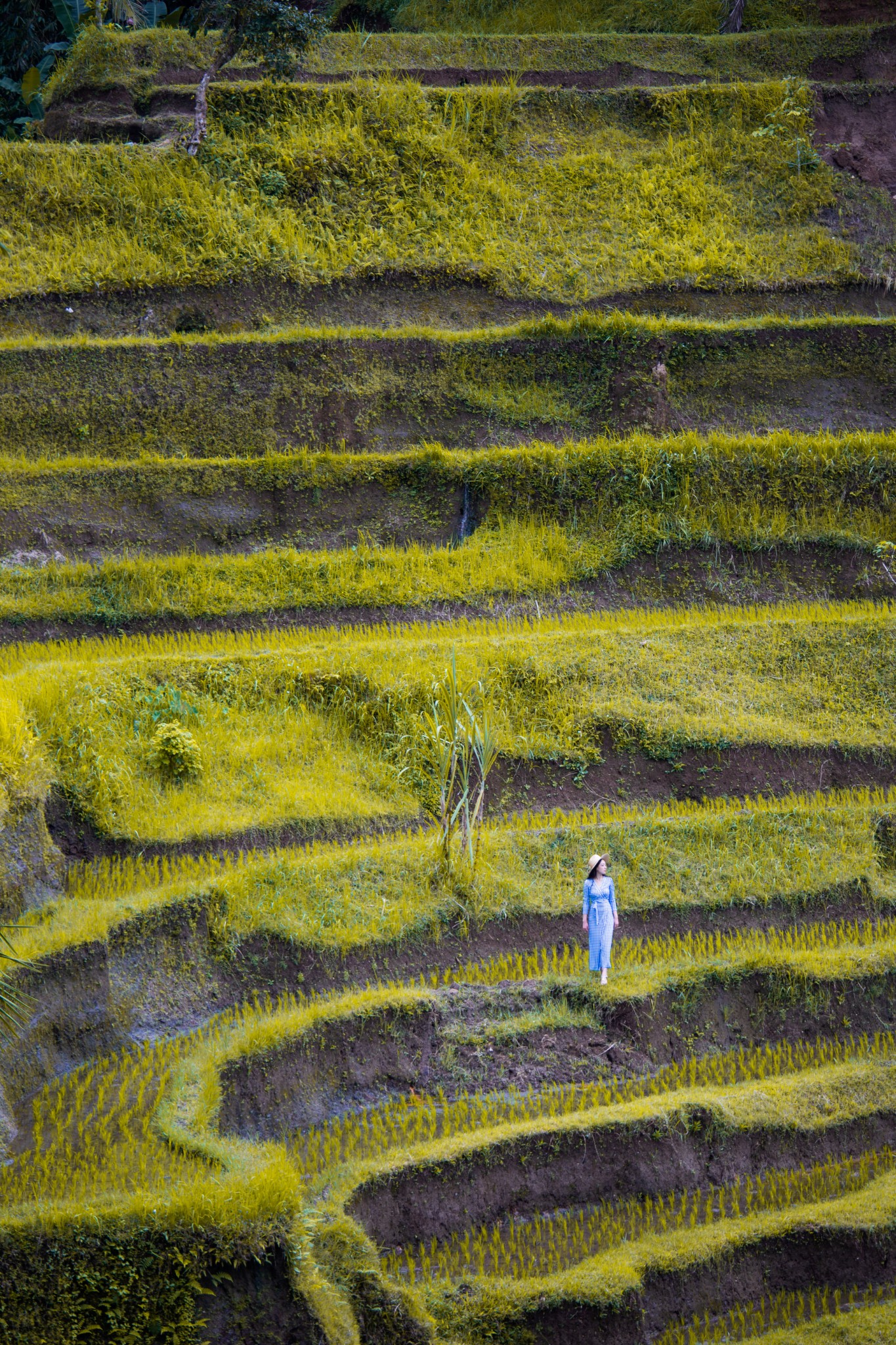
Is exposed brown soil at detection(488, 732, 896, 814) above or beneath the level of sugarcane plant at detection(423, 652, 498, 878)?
beneath

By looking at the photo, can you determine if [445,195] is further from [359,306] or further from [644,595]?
[644,595]

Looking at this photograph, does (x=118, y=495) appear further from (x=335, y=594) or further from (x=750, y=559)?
(x=750, y=559)

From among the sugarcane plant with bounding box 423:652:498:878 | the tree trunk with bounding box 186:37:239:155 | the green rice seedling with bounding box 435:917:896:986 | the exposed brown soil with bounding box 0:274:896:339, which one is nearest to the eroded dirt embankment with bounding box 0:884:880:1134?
the green rice seedling with bounding box 435:917:896:986

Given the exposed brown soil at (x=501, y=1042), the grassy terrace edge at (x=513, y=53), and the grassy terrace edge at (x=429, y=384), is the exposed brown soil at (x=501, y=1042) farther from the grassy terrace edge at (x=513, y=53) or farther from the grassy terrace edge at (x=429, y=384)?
the grassy terrace edge at (x=513, y=53)

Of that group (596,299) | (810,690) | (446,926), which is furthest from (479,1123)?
(596,299)

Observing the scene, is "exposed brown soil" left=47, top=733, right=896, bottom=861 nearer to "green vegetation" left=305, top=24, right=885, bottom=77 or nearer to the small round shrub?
the small round shrub

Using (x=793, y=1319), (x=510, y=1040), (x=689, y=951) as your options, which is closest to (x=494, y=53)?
(x=689, y=951)
